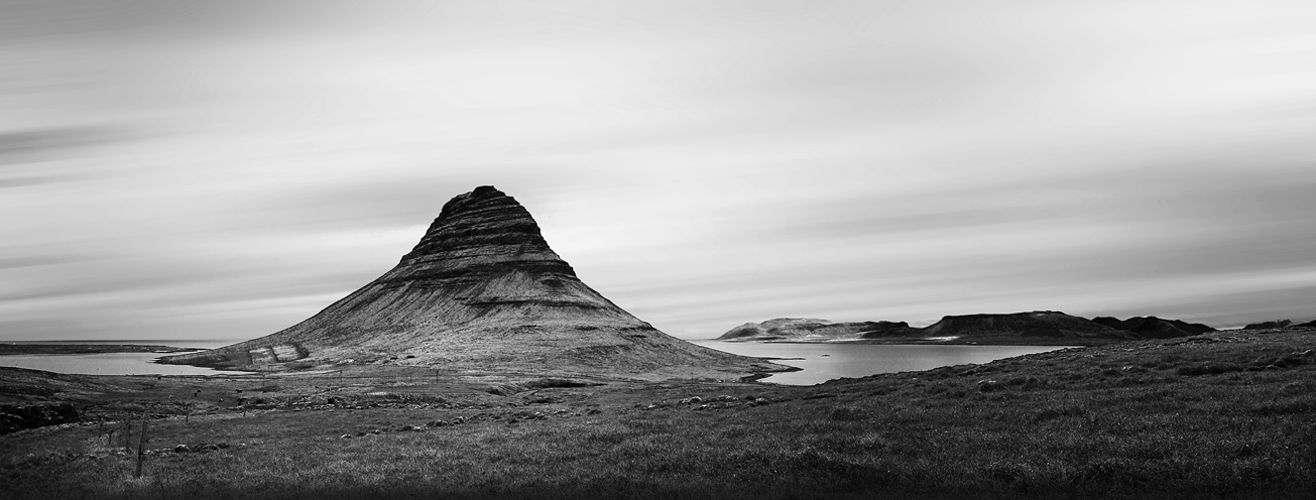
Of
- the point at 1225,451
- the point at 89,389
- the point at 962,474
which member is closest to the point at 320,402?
the point at 89,389

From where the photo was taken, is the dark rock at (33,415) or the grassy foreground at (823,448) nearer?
the grassy foreground at (823,448)

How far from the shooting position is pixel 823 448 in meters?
27.2

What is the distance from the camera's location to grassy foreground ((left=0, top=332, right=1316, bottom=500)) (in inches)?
891

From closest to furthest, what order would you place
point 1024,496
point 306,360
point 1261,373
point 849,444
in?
point 1024,496, point 849,444, point 1261,373, point 306,360

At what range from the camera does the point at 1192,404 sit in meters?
29.9

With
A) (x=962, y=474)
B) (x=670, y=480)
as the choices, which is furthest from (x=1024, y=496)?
(x=670, y=480)

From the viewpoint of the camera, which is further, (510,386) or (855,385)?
(510,386)

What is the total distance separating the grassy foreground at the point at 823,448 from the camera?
2262cm

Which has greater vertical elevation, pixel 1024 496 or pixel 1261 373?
pixel 1261 373

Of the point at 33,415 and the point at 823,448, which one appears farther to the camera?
the point at 33,415

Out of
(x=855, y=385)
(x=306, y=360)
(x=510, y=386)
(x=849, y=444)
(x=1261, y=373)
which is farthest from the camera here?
(x=306, y=360)

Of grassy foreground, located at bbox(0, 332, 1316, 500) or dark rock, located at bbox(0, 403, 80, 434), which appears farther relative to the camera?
dark rock, located at bbox(0, 403, 80, 434)

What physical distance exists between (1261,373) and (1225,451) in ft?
55.7

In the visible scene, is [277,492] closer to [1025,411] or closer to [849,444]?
[849,444]
